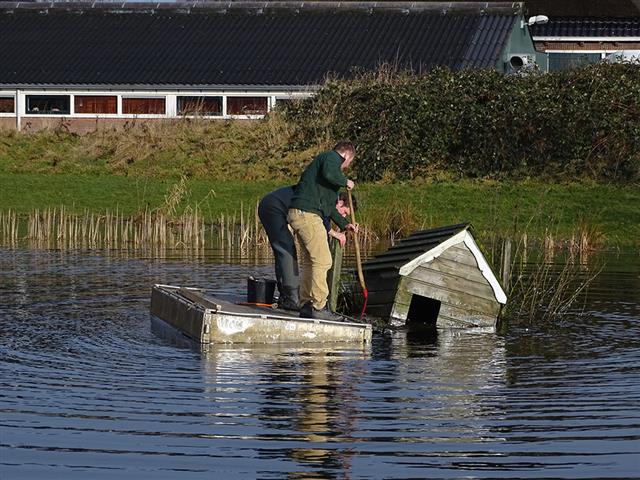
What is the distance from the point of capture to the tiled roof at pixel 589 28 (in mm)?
62312

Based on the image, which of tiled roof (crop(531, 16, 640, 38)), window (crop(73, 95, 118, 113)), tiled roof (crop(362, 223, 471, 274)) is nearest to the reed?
tiled roof (crop(362, 223, 471, 274))

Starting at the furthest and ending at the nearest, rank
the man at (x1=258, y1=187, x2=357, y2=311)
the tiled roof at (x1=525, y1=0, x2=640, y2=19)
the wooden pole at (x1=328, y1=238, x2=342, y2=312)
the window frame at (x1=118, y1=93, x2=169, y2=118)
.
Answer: the tiled roof at (x1=525, y1=0, x2=640, y2=19) < the window frame at (x1=118, y1=93, x2=169, y2=118) < the wooden pole at (x1=328, y1=238, x2=342, y2=312) < the man at (x1=258, y1=187, x2=357, y2=311)

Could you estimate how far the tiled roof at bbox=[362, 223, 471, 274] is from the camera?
59.5 feet

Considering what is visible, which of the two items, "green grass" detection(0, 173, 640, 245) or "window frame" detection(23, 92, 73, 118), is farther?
"window frame" detection(23, 92, 73, 118)

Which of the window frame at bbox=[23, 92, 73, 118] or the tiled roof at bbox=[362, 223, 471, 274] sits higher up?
the window frame at bbox=[23, 92, 73, 118]

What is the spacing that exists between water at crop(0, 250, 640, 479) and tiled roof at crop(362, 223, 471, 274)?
3.87ft

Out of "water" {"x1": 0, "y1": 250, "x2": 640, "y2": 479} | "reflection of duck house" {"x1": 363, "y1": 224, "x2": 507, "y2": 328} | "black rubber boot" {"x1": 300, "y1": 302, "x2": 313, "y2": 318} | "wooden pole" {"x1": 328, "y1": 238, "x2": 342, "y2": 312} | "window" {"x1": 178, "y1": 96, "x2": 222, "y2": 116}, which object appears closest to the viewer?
"water" {"x1": 0, "y1": 250, "x2": 640, "y2": 479}

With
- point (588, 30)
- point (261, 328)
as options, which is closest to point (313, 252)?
point (261, 328)

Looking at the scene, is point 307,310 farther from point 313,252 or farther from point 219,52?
point 219,52

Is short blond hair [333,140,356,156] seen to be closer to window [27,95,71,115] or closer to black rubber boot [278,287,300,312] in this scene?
black rubber boot [278,287,300,312]

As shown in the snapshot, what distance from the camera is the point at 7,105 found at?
177ft

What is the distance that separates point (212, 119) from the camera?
44094 mm

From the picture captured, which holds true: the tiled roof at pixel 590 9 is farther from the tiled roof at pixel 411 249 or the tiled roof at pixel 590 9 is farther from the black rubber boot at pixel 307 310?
the black rubber boot at pixel 307 310

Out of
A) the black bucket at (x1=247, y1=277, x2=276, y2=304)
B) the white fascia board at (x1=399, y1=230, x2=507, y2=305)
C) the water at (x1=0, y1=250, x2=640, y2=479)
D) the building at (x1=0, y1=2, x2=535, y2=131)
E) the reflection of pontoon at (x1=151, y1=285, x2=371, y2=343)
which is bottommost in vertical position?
the water at (x1=0, y1=250, x2=640, y2=479)
